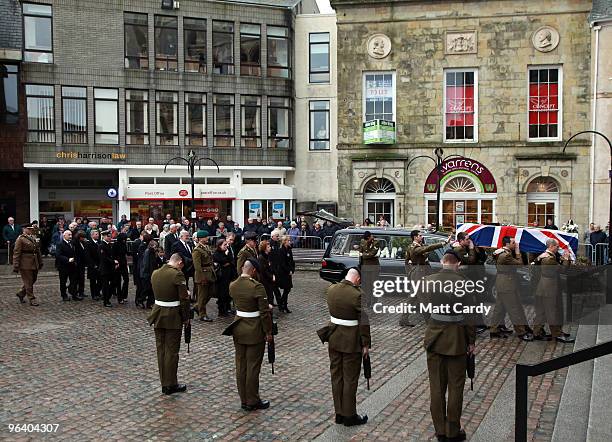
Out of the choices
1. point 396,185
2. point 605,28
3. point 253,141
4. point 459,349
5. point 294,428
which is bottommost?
point 294,428

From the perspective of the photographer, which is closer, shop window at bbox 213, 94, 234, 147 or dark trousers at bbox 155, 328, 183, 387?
dark trousers at bbox 155, 328, 183, 387

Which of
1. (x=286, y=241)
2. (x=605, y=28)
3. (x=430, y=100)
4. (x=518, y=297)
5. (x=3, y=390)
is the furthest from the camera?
(x=430, y=100)

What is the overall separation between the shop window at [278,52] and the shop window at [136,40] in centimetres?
615

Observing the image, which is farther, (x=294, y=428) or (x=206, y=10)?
(x=206, y=10)

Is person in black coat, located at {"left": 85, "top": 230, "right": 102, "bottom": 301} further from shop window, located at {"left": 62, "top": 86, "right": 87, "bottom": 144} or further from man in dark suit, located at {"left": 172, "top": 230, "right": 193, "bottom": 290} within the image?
shop window, located at {"left": 62, "top": 86, "right": 87, "bottom": 144}

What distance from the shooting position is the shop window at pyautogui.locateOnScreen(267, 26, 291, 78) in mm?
33594

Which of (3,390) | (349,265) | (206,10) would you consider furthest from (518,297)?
(206,10)

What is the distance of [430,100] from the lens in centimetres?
3167

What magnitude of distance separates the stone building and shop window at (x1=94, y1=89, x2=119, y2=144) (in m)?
10.9

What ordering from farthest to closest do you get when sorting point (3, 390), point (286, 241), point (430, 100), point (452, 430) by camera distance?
point (430, 100)
point (286, 241)
point (3, 390)
point (452, 430)

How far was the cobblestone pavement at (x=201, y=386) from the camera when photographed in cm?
747

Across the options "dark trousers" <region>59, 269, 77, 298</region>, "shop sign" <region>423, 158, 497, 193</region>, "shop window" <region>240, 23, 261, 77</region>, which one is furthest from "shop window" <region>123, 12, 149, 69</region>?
"dark trousers" <region>59, 269, 77, 298</region>

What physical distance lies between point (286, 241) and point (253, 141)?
18317mm

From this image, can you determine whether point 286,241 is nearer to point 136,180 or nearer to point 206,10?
point 136,180
